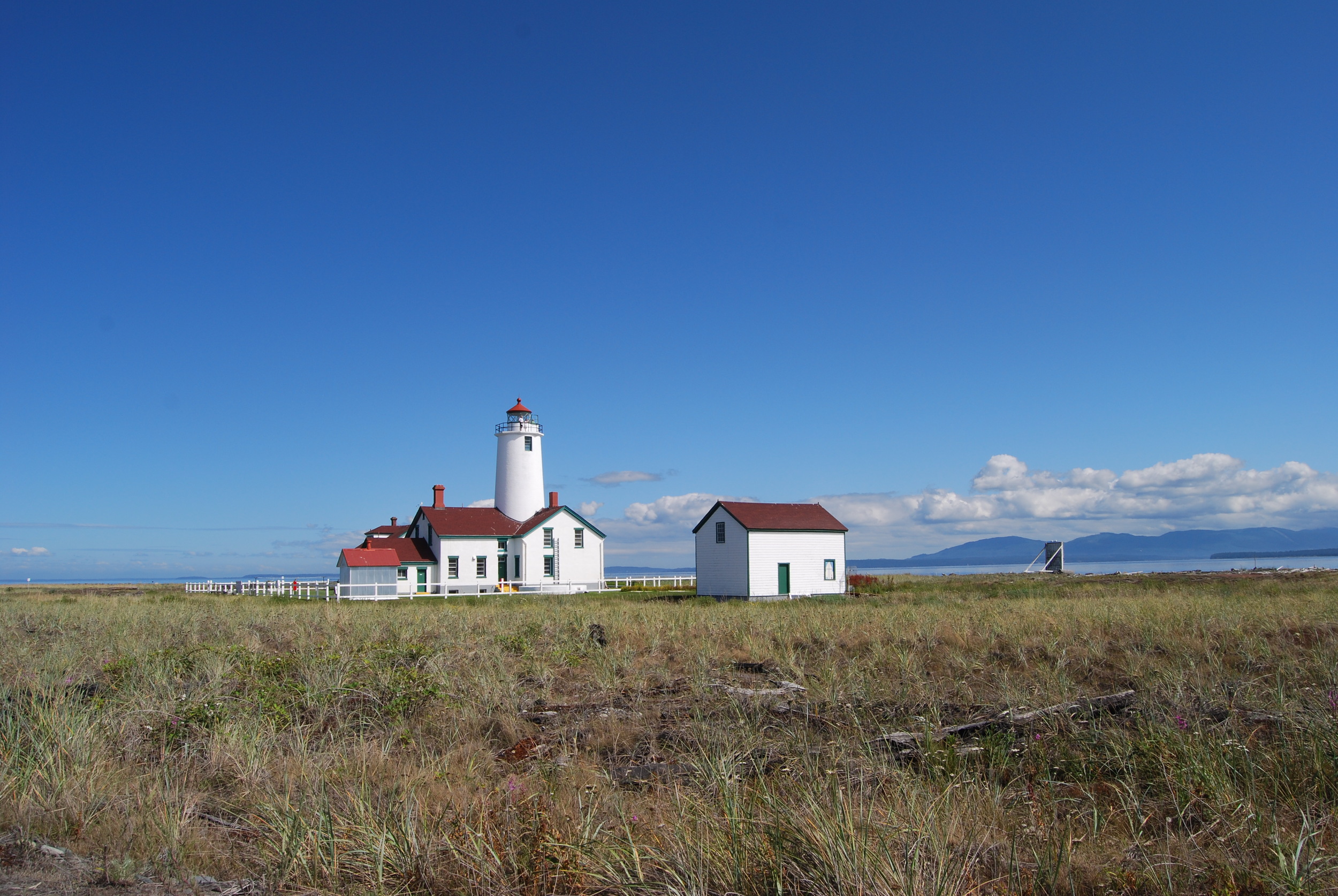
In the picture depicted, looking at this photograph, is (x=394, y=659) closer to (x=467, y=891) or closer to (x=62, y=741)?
(x=62, y=741)

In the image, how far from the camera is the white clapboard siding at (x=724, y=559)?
3812 centimetres

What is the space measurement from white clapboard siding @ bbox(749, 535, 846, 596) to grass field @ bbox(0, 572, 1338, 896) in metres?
24.4

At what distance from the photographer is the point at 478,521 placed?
4825 centimetres

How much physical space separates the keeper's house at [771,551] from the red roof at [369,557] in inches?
675

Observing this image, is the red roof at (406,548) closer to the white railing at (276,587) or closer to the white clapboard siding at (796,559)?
the white railing at (276,587)

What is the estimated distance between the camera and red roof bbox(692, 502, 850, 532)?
127 ft

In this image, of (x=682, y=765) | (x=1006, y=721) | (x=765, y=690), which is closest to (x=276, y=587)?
(x=765, y=690)

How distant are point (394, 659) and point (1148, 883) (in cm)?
939

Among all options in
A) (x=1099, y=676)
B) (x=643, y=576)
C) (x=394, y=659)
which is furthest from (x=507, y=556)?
(x=1099, y=676)

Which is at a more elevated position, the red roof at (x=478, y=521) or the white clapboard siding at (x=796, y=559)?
the red roof at (x=478, y=521)

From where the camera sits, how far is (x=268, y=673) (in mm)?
10164

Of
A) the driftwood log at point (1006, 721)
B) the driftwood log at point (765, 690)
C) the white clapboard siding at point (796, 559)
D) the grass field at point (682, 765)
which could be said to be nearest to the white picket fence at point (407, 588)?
the white clapboard siding at point (796, 559)

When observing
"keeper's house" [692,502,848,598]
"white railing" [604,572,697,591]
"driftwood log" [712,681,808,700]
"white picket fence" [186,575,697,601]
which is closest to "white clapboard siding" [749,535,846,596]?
"keeper's house" [692,502,848,598]

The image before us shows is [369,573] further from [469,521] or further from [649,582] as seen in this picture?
[649,582]
